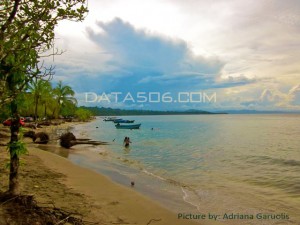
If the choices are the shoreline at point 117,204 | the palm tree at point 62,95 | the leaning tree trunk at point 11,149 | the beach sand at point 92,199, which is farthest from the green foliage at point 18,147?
the palm tree at point 62,95

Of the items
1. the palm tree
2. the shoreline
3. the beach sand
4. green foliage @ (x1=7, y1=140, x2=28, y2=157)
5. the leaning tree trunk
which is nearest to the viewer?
green foliage @ (x1=7, y1=140, x2=28, y2=157)

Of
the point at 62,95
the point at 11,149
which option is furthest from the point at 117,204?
the point at 62,95

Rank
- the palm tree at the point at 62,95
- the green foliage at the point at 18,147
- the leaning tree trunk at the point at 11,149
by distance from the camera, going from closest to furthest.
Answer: the green foliage at the point at 18,147, the leaning tree trunk at the point at 11,149, the palm tree at the point at 62,95

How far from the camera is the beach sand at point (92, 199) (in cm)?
909

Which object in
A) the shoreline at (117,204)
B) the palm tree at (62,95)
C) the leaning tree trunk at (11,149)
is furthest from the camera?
the palm tree at (62,95)

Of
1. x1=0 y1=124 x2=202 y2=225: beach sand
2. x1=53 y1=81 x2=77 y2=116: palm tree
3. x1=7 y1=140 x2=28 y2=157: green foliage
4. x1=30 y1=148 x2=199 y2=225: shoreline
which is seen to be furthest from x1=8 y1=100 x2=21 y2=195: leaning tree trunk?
x1=53 y1=81 x2=77 y2=116: palm tree

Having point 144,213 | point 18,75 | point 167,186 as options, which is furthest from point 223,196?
point 18,75

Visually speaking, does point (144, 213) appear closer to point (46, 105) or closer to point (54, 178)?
point (54, 178)

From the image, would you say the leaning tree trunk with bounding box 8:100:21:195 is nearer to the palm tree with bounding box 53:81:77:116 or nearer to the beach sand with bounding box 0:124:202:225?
the beach sand with bounding box 0:124:202:225

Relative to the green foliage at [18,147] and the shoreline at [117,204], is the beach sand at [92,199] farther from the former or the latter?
the green foliage at [18,147]

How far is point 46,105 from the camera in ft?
281

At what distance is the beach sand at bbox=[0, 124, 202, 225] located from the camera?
29.8 ft

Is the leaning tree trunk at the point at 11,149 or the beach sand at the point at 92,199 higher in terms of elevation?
the leaning tree trunk at the point at 11,149

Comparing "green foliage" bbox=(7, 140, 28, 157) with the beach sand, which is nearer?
"green foliage" bbox=(7, 140, 28, 157)
